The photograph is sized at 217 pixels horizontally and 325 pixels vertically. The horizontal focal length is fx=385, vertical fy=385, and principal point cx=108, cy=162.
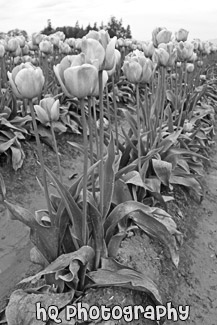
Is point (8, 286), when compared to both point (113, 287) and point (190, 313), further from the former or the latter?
point (190, 313)

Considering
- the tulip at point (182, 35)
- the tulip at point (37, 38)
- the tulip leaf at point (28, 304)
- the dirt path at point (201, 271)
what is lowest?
the dirt path at point (201, 271)

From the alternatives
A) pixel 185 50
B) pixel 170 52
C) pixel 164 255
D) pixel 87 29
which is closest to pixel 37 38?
pixel 185 50

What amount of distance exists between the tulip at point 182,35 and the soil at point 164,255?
176cm

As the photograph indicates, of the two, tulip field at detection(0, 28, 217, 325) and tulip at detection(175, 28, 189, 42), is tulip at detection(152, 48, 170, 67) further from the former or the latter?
tulip at detection(175, 28, 189, 42)

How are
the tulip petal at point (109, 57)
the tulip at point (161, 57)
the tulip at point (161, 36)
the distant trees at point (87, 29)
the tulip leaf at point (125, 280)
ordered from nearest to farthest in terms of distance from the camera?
the tulip petal at point (109, 57), the tulip leaf at point (125, 280), the tulip at point (161, 57), the tulip at point (161, 36), the distant trees at point (87, 29)

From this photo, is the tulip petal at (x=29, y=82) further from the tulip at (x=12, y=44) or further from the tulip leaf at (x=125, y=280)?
the tulip at (x=12, y=44)

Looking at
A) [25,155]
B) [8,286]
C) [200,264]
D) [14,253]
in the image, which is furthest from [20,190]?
[200,264]

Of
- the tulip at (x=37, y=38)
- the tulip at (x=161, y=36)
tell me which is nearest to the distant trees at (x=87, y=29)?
the tulip at (x=37, y=38)

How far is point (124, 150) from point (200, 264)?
1.33 m

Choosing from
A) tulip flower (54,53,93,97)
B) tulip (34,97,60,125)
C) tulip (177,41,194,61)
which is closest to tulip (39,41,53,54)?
tulip (177,41,194,61)

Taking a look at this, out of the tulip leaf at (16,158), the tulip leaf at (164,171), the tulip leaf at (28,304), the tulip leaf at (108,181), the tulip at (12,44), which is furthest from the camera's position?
the tulip at (12,44)

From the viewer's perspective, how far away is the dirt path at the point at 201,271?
8.59ft

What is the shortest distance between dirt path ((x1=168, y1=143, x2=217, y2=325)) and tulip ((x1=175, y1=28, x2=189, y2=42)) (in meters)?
1.90

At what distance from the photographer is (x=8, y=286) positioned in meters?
2.84
